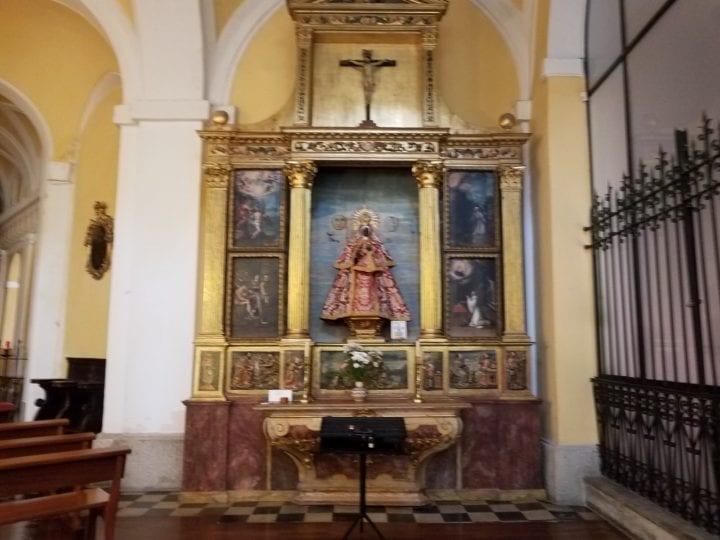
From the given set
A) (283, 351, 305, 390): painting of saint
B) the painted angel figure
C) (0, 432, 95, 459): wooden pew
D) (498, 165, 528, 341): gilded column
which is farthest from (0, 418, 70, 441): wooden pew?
(498, 165, 528, 341): gilded column

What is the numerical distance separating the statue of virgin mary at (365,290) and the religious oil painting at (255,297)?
57 cm

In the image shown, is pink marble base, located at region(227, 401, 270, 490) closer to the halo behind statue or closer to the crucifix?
the halo behind statue

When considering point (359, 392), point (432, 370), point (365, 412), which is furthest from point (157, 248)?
point (432, 370)

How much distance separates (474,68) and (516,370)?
3.60 m

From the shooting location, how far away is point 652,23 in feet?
16.6

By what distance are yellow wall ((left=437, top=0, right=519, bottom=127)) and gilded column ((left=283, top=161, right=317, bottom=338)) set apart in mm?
2042

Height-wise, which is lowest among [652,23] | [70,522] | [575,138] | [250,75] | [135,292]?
[70,522]

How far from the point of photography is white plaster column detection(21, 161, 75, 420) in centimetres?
927

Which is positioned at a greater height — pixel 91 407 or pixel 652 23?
pixel 652 23

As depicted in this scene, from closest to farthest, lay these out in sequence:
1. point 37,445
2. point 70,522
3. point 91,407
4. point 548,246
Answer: point 37,445
point 70,522
point 548,246
point 91,407

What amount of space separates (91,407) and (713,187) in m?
7.33

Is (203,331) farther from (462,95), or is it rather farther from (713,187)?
(713,187)

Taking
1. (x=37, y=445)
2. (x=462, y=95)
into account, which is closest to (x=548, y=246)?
(x=462, y=95)

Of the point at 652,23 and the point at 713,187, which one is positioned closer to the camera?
the point at 713,187
